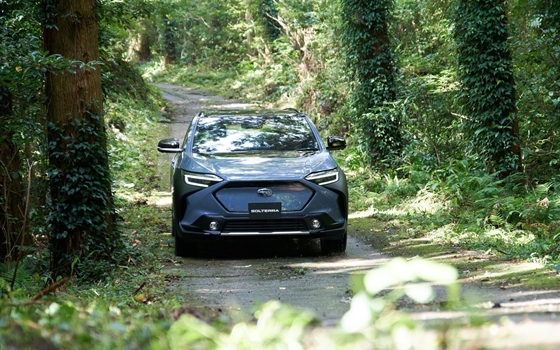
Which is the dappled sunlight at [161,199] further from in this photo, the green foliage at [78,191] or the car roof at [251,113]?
the green foliage at [78,191]

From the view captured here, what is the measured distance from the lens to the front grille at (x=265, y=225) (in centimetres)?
812

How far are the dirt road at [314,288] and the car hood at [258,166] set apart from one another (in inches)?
41.0

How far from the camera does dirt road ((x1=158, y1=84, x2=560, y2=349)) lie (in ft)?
9.23

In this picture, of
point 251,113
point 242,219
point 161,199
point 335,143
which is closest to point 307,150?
point 335,143

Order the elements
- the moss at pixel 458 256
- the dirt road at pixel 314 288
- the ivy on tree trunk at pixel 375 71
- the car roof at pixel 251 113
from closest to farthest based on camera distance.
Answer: the dirt road at pixel 314 288 → the moss at pixel 458 256 → the car roof at pixel 251 113 → the ivy on tree trunk at pixel 375 71

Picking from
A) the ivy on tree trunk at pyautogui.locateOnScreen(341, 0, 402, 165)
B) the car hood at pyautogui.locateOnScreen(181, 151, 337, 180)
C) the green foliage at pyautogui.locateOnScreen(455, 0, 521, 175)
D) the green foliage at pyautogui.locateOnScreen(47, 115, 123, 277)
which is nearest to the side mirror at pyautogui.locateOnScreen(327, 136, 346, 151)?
the car hood at pyautogui.locateOnScreen(181, 151, 337, 180)

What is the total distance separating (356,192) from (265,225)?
6.50 metres

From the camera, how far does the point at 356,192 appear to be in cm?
1442

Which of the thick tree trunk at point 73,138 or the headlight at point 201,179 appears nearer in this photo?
the thick tree trunk at point 73,138

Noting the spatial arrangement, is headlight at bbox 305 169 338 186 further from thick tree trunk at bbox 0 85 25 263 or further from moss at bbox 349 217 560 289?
thick tree trunk at bbox 0 85 25 263

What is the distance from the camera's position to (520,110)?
13898mm

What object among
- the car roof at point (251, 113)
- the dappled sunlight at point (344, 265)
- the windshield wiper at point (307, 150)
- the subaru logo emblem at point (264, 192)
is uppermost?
the car roof at point (251, 113)

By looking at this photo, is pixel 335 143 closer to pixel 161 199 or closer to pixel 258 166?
pixel 258 166

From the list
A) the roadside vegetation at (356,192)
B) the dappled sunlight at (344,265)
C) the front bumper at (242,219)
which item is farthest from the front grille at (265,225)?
the roadside vegetation at (356,192)
